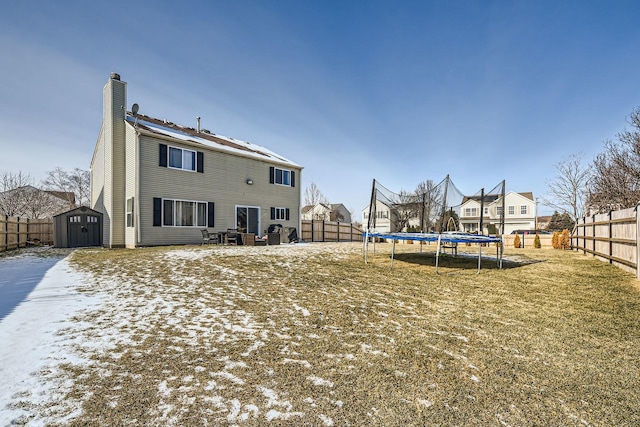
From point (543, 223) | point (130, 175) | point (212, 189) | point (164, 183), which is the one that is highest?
point (130, 175)

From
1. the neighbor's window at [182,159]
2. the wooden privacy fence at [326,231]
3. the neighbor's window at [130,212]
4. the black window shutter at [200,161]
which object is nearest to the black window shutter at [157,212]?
the neighbor's window at [130,212]

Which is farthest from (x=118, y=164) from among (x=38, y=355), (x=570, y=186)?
(x=570, y=186)

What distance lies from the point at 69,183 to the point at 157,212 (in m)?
28.8

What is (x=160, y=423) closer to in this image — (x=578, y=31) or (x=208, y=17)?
(x=208, y=17)

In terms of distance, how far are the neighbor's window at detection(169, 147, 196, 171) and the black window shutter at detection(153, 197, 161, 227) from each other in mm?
1796

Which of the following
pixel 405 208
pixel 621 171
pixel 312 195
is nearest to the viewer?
pixel 405 208

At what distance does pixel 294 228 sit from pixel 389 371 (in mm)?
14924

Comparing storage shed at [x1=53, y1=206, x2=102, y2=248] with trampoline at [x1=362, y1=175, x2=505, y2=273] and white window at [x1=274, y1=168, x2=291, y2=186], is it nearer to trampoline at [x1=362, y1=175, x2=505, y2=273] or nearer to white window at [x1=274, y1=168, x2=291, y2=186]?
white window at [x1=274, y1=168, x2=291, y2=186]

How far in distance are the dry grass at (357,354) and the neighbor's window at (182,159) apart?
931 centimetres

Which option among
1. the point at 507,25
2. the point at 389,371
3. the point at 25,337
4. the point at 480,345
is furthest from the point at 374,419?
the point at 507,25

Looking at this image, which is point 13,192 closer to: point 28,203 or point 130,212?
point 28,203

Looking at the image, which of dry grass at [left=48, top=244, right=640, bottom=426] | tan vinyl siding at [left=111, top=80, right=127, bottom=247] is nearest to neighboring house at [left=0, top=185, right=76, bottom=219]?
tan vinyl siding at [left=111, top=80, right=127, bottom=247]

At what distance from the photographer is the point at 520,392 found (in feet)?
7.41

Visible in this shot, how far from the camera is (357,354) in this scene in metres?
2.88
